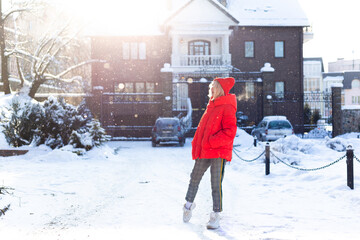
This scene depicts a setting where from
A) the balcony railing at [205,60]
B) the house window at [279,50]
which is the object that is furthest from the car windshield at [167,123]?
the house window at [279,50]

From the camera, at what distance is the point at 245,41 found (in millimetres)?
31062

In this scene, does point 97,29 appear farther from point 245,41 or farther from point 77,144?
point 77,144

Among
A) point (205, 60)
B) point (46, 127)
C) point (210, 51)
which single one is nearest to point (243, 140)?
point (46, 127)

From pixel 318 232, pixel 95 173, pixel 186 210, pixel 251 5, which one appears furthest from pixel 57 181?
pixel 251 5

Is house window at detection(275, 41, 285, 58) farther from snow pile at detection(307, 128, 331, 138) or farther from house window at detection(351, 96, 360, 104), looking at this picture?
house window at detection(351, 96, 360, 104)

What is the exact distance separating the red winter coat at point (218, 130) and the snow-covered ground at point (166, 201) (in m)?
0.97

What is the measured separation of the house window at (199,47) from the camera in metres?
31.0

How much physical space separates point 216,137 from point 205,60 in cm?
2560

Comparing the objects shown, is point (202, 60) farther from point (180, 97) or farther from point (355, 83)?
point (355, 83)

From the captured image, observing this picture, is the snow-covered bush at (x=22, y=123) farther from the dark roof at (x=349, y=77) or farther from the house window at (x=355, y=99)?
the house window at (x=355, y=99)

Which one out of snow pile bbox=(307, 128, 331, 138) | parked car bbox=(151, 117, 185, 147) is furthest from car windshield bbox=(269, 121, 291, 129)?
parked car bbox=(151, 117, 185, 147)

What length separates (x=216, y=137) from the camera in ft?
15.6

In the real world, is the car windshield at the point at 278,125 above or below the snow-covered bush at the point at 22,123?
below

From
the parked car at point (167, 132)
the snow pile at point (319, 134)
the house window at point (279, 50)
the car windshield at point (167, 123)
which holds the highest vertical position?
the house window at point (279, 50)
